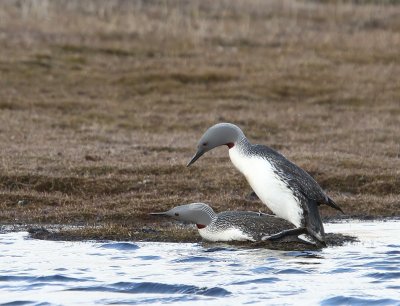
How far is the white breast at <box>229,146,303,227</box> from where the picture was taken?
10.3 metres

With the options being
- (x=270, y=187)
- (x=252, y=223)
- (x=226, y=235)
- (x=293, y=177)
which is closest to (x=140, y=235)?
(x=226, y=235)

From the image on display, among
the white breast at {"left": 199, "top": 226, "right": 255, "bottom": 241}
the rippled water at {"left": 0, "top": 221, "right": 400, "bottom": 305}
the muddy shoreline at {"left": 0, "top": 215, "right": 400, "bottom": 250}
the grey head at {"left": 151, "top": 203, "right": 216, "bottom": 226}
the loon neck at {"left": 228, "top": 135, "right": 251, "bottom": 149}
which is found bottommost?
the rippled water at {"left": 0, "top": 221, "right": 400, "bottom": 305}

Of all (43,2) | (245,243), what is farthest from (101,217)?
(43,2)

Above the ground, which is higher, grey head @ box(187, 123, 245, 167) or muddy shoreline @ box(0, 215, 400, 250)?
grey head @ box(187, 123, 245, 167)

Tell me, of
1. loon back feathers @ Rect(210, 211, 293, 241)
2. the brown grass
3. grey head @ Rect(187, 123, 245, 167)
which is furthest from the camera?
the brown grass

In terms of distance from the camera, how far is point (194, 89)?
883 inches

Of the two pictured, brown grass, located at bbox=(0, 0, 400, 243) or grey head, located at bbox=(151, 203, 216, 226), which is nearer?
grey head, located at bbox=(151, 203, 216, 226)

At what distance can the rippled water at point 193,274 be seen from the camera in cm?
857

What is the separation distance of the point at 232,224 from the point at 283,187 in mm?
727

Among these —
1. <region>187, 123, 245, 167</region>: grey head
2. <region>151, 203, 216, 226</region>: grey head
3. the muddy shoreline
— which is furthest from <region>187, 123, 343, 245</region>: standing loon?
<region>151, 203, 216, 226</region>: grey head

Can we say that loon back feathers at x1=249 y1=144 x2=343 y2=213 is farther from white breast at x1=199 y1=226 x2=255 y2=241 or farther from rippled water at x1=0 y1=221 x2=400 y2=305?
white breast at x1=199 y1=226 x2=255 y2=241

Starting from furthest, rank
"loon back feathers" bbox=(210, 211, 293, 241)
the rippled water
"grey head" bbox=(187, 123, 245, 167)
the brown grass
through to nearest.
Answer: the brown grass, "grey head" bbox=(187, 123, 245, 167), "loon back feathers" bbox=(210, 211, 293, 241), the rippled water

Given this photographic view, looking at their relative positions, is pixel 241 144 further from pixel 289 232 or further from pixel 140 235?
pixel 140 235

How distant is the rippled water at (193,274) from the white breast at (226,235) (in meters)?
0.14
